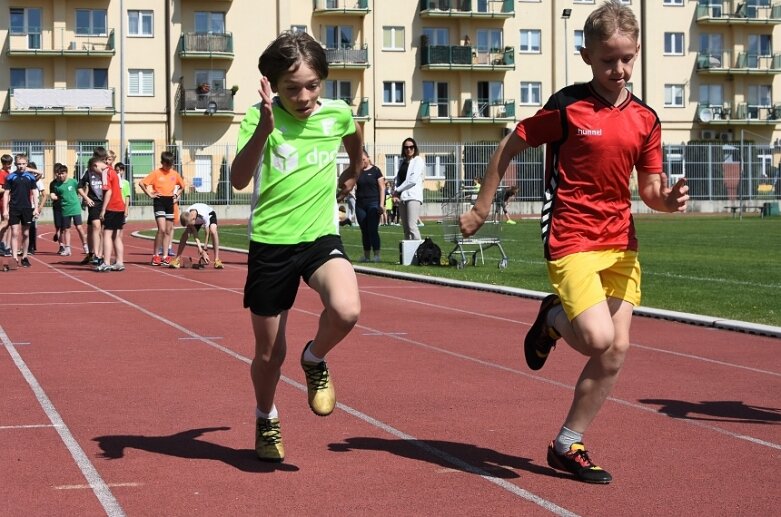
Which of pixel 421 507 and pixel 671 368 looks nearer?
pixel 421 507

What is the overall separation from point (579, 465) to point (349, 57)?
2456 inches

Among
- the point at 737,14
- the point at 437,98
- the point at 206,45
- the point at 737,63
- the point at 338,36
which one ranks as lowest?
the point at 437,98

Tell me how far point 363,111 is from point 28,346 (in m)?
57.2

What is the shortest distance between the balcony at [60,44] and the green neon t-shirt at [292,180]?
5885cm

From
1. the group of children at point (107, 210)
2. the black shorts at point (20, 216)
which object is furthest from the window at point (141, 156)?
the black shorts at point (20, 216)

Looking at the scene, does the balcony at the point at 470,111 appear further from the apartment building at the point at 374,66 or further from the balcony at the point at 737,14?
the balcony at the point at 737,14

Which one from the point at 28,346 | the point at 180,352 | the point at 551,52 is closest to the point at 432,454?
the point at 180,352

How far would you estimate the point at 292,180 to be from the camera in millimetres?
6312

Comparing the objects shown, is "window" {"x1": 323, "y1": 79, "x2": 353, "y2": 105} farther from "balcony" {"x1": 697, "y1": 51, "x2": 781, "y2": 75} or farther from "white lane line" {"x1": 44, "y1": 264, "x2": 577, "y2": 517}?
"white lane line" {"x1": 44, "y1": 264, "x2": 577, "y2": 517}

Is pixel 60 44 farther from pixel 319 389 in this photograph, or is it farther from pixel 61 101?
pixel 319 389

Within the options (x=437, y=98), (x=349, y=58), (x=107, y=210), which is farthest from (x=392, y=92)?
(x=107, y=210)

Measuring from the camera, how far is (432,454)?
22.0ft

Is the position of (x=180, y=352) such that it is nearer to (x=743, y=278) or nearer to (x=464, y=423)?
(x=464, y=423)

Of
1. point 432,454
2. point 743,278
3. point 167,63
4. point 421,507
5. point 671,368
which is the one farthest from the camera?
point 167,63
